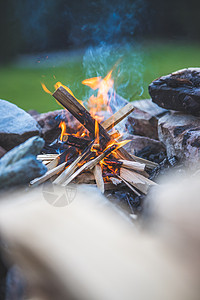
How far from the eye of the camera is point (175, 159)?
2133mm

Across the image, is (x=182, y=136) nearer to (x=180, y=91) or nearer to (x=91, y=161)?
(x=180, y=91)

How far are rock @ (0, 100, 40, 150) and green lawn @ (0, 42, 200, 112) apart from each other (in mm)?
825

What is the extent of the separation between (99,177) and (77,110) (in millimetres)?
491

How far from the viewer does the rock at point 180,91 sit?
2189mm

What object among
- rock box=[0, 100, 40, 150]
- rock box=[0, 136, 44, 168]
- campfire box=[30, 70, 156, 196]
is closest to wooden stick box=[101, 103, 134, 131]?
campfire box=[30, 70, 156, 196]

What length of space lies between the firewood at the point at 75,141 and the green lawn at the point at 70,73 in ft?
3.94

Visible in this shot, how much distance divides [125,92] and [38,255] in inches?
112

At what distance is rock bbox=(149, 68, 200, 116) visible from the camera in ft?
7.18

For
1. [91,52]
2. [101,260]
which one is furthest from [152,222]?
[91,52]

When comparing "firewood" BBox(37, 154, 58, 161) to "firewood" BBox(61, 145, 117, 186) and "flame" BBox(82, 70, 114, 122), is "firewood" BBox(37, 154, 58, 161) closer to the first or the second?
"firewood" BBox(61, 145, 117, 186)

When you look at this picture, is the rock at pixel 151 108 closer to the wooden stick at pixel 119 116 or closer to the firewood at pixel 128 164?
the wooden stick at pixel 119 116

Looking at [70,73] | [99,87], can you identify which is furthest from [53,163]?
[70,73]

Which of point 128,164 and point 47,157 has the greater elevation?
point 47,157

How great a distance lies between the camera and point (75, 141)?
2055 mm
